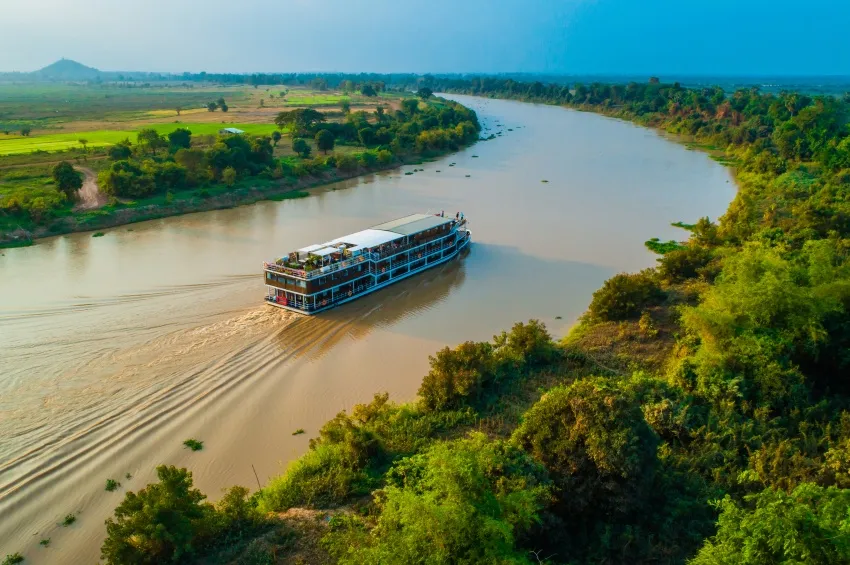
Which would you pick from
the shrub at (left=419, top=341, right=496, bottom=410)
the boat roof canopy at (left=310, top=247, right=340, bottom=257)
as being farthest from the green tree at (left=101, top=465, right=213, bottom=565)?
the boat roof canopy at (left=310, top=247, right=340, bottom=257)

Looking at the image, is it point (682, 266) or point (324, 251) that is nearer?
point (324, 251)

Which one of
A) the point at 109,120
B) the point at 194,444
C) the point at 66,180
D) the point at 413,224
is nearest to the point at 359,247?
the point at 413,224

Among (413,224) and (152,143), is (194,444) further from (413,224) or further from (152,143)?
(152,143)

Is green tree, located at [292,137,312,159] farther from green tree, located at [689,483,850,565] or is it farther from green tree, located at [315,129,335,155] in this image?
green tree, located at [689,483,850,565]

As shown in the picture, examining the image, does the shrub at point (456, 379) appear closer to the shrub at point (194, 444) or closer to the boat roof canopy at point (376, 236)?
the shrub at point (194, 444)

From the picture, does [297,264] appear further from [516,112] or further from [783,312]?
[516,112]

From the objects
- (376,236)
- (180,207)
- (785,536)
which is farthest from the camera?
(180,207)

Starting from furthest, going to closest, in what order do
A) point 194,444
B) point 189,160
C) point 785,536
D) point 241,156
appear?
point 241,156
point 189,160
point 194,444
point 785,536
